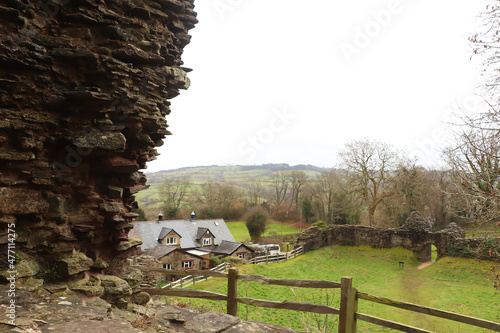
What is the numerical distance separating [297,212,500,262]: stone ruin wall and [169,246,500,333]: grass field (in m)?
0.74

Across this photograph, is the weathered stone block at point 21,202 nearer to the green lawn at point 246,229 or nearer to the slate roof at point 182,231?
the slate roof at point 182,231

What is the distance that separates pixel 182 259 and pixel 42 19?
1018 inches

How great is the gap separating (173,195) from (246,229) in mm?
14213

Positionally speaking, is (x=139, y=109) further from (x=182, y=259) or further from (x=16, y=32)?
(x=182, y=259)

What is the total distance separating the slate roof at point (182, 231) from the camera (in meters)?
31.1

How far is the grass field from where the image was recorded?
39.5ft

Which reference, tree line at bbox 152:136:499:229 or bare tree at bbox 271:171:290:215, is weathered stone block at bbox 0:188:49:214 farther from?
bare tree at bbox 271:171:290:215

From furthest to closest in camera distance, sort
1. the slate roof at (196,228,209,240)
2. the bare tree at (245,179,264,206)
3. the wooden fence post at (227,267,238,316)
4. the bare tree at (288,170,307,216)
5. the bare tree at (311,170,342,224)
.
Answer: the bare tree at (288,170,307,216), the bare tree at (245,179,264,206), the bare tree at (311,170,342,224), the slate roof at (196,228,209,240), the wooden fence post at (227,267,238,316)

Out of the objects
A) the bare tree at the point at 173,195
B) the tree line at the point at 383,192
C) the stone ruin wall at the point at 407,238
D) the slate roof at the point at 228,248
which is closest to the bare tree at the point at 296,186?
the tree line at the point at 383,192

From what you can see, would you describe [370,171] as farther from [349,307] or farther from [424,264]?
[349,307]

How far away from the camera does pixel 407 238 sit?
25828 mm

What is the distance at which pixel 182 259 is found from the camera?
2822cm

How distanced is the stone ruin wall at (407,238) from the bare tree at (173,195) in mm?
23072

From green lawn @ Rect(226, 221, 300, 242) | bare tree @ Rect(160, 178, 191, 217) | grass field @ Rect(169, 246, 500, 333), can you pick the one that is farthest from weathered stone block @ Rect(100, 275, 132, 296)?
bare tree @ Rect(160, 178, 191, 217)
